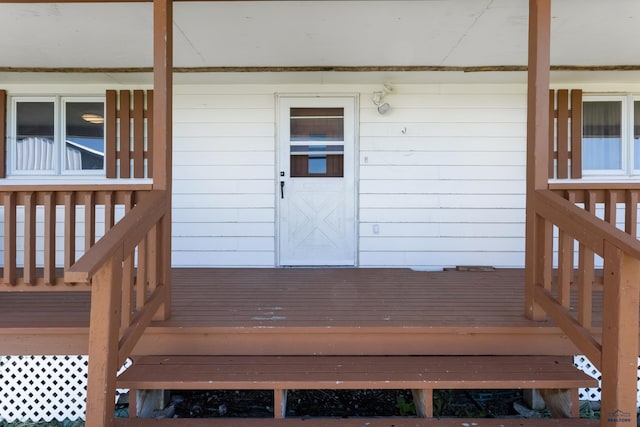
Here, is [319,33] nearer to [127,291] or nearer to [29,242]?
[127,291]

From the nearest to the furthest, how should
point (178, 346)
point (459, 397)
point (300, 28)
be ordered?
point (178, 346) → point (459, 397) → point (300, 28)

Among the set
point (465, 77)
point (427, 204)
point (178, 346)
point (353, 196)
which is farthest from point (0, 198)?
point (465, 77)

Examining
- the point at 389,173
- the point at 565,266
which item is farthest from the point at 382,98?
the point at 565,266

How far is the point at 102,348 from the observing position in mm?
1792

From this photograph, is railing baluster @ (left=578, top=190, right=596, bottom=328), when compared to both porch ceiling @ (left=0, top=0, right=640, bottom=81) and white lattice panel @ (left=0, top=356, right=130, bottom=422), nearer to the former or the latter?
porch ceiling @ (left=0, top=0, right=640, bottom=81)

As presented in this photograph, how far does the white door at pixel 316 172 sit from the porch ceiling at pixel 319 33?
0.61 metres

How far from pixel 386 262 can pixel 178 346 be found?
2.67 m

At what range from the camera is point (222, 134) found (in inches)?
180

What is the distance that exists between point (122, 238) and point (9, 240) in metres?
1.12

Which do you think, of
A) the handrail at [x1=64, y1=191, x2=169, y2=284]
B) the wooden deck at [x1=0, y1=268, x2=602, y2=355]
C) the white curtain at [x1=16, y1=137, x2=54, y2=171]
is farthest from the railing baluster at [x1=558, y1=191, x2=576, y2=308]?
the white curtain at [x1=16, y1=137, x2=54, y2=171]

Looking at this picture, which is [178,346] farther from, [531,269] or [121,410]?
[531,269]

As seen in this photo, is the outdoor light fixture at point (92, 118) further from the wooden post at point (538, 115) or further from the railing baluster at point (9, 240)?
the wooden post at point (538, 115)

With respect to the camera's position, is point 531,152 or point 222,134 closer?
point 531,152

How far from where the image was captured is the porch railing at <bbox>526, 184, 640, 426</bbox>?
5.84ft
